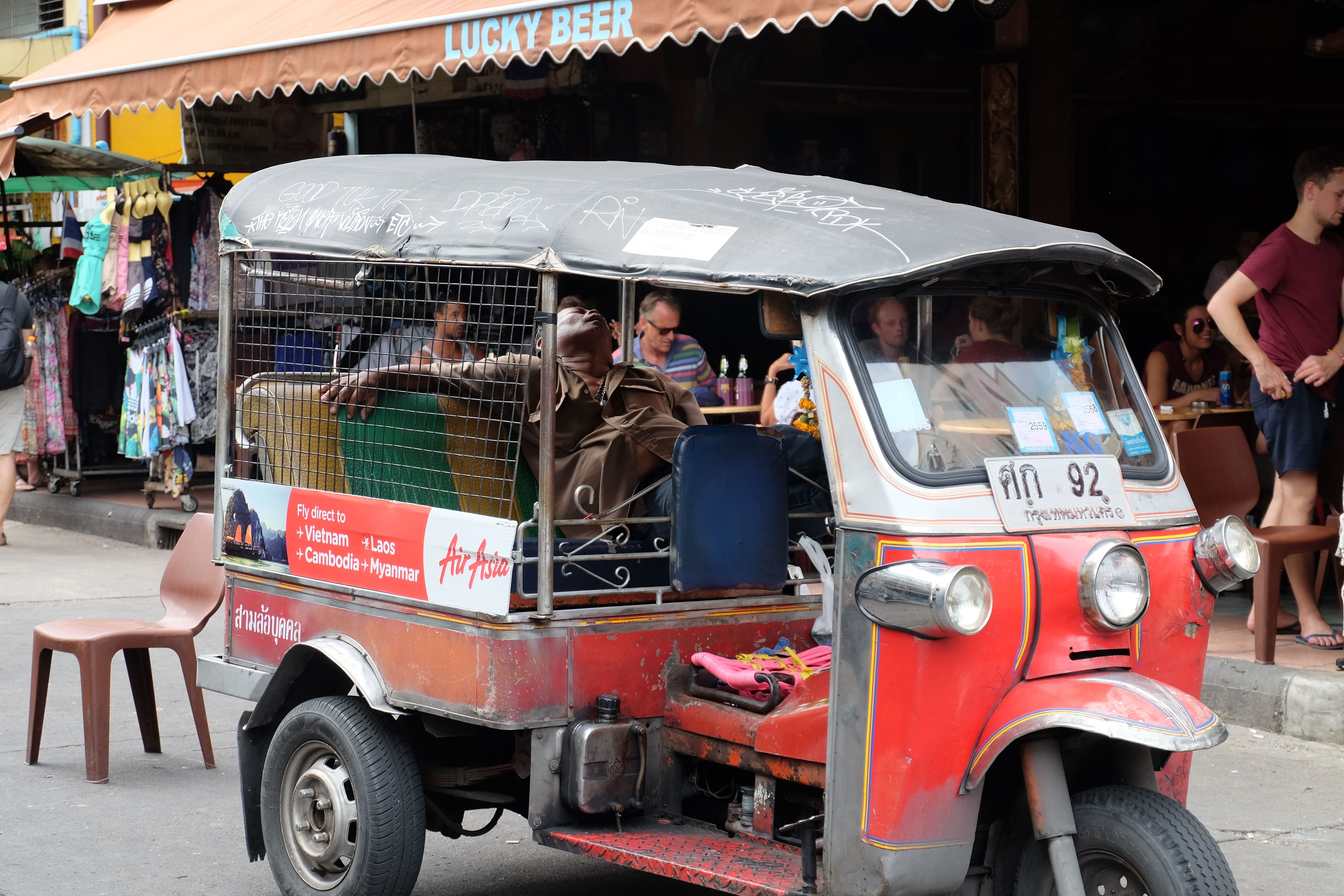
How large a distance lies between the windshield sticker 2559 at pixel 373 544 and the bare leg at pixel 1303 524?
4.22 metres

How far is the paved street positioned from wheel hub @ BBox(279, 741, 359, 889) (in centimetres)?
37

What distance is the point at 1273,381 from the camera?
6.64 meters

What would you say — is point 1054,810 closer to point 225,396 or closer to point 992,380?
point 992,380

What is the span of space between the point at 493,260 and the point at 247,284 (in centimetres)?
156

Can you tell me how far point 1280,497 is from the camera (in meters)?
6.86

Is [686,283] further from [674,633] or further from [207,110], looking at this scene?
[207,110]

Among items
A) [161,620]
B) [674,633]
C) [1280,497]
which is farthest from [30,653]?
[1280,497]

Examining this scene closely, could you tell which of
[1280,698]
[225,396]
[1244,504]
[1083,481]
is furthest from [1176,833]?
[1244,504]

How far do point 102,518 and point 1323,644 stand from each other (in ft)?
29.0

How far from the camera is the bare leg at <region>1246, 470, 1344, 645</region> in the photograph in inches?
265

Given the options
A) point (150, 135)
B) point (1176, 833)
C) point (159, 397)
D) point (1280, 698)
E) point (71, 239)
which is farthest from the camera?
point (150, 135)

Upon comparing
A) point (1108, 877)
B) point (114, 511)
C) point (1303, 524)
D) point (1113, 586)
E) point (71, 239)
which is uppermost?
point (71, 239)

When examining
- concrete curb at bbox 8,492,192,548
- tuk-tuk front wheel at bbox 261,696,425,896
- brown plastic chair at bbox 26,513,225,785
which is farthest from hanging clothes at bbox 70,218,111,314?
tuk-tuk front wheel at bbox 261,696,425,896

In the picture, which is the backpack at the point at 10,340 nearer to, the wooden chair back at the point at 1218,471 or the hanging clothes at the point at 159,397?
the hanging clothes at the point at 159,397
